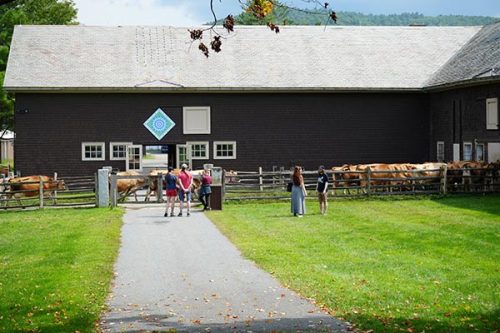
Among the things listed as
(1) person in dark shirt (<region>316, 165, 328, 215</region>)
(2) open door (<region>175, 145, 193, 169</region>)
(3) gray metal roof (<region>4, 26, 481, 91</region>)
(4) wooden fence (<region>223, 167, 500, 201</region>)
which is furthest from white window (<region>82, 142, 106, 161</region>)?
(1) person in dark shirt (<region>316, 165, 328, 215</region>)

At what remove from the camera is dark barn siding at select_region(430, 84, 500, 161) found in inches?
1462

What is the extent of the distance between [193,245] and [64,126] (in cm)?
2216

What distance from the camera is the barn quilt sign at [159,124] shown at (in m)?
41.3

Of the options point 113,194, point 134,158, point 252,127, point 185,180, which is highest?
point 252,127

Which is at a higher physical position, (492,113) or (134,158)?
(492,113)

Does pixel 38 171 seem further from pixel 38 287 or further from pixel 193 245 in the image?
pixel 38 287

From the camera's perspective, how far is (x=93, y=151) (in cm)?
4119

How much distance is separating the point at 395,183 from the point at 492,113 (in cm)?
516

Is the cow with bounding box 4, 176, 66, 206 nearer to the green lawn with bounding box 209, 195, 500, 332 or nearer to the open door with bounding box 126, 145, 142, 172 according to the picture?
the green lawn with bounding box 209, 195, 500, 332

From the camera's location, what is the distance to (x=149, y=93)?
135 feet

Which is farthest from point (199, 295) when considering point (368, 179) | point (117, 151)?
point (117, 151)

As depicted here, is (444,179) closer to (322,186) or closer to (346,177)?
(346,177)

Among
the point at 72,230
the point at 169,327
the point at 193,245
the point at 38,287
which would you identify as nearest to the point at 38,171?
the point at 72,230

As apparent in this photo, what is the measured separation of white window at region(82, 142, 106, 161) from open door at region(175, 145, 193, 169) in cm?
322
